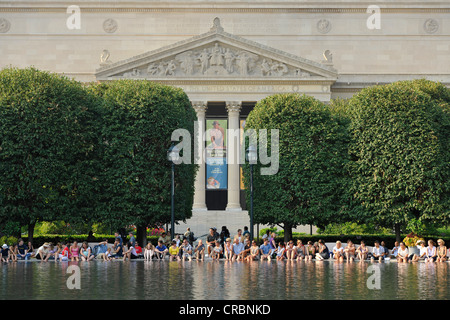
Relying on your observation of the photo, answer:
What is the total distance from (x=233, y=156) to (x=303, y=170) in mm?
13598

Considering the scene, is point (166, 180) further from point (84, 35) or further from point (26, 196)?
point (84, 35)

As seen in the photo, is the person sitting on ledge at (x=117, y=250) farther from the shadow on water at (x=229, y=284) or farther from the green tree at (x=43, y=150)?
the shadow on water at (x=229, y=284)

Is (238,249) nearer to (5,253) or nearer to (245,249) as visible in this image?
(245,249)

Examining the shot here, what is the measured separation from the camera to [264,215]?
125 feet

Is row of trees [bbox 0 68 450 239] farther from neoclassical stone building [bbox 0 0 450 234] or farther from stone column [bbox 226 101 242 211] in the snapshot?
neoclassical stone building [bbox 0 0 450 234]

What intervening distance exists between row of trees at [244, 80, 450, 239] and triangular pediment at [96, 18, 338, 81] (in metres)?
14.4

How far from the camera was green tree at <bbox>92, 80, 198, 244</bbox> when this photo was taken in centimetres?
3628

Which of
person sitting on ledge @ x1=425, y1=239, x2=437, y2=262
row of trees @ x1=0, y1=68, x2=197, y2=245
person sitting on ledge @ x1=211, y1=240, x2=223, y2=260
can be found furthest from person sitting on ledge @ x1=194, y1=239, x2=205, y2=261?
person sitting on ledge @ x1=425, y1=239, x2=437, y2=262

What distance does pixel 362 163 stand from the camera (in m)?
37.2

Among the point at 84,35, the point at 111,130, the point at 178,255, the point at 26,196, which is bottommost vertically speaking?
the point at 178,255

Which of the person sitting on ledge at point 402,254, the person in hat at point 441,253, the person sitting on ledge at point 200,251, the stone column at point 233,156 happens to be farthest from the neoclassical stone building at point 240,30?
the person in hat at point 441,253

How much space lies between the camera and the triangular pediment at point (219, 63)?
52.8 m
